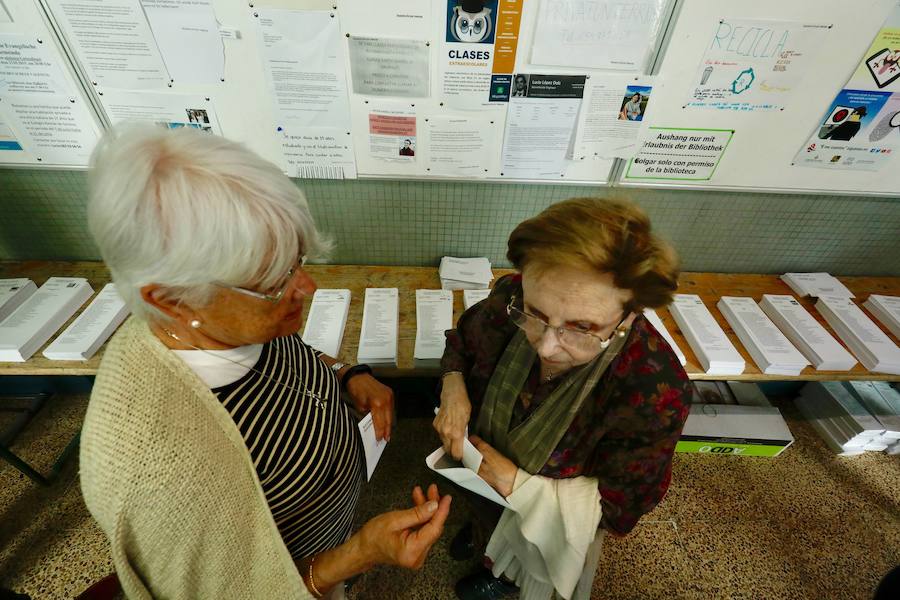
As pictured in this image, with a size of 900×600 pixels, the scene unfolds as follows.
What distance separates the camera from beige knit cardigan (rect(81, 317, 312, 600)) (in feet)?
2.02

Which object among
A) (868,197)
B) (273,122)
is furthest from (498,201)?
(868,197)

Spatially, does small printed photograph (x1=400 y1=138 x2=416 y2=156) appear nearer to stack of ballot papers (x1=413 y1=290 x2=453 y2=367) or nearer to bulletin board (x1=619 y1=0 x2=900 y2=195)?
stack of ballot papers (x1=413 y1=290 x2=453 y2=367)

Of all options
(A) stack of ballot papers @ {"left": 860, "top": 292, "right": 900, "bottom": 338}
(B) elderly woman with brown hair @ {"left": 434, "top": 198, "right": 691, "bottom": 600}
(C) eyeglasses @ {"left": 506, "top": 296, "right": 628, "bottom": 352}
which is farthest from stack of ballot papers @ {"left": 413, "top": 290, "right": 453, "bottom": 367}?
(A) stack of ballot papers @ {"left": 860, "top": 292, "right": 900, "bottom": 338}

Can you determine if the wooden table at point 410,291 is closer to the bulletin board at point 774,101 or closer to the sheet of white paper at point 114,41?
the bulletin board at point 774,101

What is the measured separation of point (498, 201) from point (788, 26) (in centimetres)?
109

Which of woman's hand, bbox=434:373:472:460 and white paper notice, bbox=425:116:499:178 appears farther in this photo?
white paper notice, bbox=425:116:499:178

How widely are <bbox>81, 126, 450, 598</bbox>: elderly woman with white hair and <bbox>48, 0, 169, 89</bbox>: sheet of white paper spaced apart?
0.94 m

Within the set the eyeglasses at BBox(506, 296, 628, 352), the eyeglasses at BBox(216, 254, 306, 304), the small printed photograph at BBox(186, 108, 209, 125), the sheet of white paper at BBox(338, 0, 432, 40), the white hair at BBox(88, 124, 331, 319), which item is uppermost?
the sheet of white paper at BBox(338, 0, 432, 40)

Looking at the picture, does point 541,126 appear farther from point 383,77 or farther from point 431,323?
point 431,323

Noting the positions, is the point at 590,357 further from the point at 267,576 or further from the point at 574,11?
the point at 574,11

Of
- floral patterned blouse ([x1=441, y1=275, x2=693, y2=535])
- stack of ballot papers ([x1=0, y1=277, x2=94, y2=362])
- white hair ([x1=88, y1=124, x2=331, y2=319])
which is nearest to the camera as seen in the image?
white hair ([x1=88, y1=124, x2=331, y2=319])

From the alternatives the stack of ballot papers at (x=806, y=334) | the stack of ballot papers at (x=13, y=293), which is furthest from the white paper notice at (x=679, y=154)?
the stack of ballot papers at (x=13, y=293)

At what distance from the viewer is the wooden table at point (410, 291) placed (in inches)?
56.4

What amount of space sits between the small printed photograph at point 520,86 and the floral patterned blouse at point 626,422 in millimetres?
735
